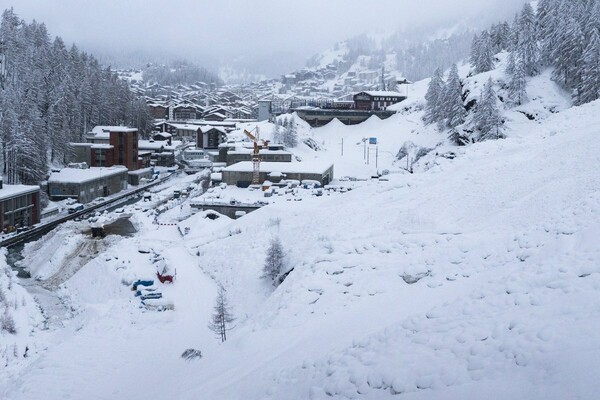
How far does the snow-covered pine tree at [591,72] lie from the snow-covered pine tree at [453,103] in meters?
13.2

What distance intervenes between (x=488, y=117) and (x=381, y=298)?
3969 centimetres

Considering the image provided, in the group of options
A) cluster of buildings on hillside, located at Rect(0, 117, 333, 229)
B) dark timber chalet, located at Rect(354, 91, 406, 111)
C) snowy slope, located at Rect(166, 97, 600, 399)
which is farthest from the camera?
dark timber chalet, located at Rect(354, 91, 406, 111)

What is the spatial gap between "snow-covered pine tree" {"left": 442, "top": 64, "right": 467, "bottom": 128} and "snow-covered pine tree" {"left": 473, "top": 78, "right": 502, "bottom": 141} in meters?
7.51

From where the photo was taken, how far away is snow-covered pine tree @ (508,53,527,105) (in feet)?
170

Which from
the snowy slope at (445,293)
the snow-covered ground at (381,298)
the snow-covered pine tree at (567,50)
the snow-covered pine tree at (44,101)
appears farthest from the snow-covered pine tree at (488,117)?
the snow-covered pine tree at (44,101)

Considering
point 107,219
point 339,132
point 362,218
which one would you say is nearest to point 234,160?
point 107,219

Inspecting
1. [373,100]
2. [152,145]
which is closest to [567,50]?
[373,100]

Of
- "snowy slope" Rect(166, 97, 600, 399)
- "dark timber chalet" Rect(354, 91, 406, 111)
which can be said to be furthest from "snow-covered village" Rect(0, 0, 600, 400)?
"dark timber chalet" Rect(354, 91, 406, 111)

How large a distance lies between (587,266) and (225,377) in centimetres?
804

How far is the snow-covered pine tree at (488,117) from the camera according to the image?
48.2 meters

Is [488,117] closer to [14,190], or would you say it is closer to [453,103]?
[453,103]

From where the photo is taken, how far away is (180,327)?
20.8m

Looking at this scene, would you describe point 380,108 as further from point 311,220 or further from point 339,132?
point 311,220

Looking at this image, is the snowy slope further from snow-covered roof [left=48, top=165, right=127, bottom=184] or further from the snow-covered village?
snow-covered roof [left=48, top=165, right=127, bottom=184]
